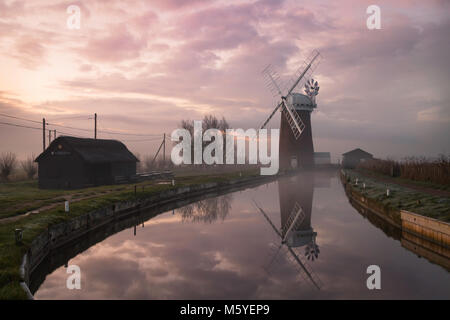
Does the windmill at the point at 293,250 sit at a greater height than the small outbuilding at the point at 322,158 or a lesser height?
lesser

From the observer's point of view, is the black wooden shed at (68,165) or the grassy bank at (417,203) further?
the black wooden shed at (68,165)

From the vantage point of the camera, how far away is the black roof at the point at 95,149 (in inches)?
1304

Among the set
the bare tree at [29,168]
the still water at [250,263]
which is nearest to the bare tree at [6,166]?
the bare tree at [29,168]

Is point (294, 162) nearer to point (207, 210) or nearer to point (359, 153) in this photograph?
point (359, 153)

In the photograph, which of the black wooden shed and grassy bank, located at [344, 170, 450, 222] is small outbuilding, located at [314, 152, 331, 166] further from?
the black wooden shed

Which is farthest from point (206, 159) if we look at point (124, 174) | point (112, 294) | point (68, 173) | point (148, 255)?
point (112, 294)

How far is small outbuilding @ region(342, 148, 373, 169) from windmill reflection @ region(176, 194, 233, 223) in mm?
54862

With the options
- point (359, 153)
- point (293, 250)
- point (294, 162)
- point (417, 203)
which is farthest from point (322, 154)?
point (293, 250)

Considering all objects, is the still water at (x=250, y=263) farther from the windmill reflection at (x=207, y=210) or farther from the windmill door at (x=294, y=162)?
the windmill door at (x=294, y=162)

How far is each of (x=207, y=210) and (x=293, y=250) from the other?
41.8 ft

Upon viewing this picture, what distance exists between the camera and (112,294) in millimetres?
10367

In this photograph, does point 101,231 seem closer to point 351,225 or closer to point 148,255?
point 148,255

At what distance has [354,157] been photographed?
79188 millimetres

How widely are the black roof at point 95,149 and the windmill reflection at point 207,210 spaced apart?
474 inches
